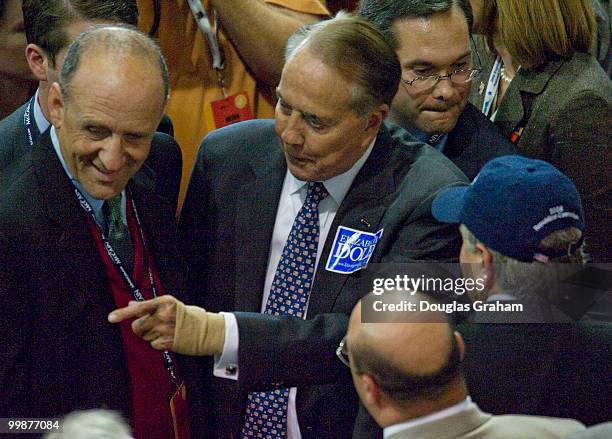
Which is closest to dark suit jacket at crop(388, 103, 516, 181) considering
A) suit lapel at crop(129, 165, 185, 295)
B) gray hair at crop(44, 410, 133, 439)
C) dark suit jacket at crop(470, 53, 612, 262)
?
dark suit jacket at crop(470, 53, 612, 262)

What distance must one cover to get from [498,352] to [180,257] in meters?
0.92

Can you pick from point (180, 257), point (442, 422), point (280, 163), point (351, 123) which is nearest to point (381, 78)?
point (351, 123)

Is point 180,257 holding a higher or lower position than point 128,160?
lower

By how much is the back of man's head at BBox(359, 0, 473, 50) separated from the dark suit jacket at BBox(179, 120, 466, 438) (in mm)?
429

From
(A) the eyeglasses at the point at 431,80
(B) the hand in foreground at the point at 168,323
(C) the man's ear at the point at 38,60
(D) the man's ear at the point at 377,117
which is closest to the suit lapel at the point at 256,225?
(D) the man's ear at the point at 377,117

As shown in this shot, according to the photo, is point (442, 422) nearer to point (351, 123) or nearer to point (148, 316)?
point (148, 316)

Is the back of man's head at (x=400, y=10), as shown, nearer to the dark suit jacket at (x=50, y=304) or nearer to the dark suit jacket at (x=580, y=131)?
the dark suit jacket at (x=580, y=131)

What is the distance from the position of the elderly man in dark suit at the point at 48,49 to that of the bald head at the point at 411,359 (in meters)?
1.02

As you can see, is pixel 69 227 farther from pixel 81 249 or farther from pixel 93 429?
pixel 93 429

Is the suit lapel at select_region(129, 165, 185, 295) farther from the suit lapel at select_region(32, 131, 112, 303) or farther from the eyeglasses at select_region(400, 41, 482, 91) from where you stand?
the eyeglasses at select_region(400, 41, 482, 91)

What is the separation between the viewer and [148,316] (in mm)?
2215

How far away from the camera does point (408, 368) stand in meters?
1.83

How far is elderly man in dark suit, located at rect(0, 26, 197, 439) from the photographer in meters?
2.24

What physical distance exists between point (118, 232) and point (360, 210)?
0.64 meters
